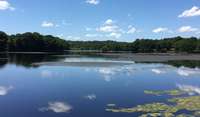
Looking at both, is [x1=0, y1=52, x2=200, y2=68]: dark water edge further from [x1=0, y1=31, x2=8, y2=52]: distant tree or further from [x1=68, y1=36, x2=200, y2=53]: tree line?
[x1=68, y1=36, x2=200, y2=53]: tree line

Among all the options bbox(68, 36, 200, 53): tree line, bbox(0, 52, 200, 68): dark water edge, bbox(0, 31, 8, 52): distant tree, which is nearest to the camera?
bbox(0, 52, 200, 68): dark water edge

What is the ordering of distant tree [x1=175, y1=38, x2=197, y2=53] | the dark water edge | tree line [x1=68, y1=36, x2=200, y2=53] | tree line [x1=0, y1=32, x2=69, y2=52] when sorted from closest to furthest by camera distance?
the dark water edge, tree line [x1=0, y1=32, x2=69, y2=52], distant tree [x1=175, y1=38, x2=197, y2=53], tree line [x1=68, y1=36, x2=200, y2=53]

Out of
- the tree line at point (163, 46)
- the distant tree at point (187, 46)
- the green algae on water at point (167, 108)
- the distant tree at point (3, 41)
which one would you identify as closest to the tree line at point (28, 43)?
the distant tree at point (3, 41)

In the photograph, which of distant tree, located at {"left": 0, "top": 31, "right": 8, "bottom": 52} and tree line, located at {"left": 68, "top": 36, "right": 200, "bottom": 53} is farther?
tree line, located at {"left": 68, "top": 36, "right": 200, "bottom": 53}

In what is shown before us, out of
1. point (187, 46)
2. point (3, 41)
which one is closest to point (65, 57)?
point (3, 41)

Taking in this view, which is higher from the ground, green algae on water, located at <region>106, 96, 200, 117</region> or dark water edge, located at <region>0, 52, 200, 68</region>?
green algae on water, located at <region>106, 96, 200, 117</region>

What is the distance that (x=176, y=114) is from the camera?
16.8 m

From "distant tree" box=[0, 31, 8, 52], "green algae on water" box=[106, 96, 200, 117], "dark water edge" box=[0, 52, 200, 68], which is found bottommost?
"dark water edge" box=[0, 52, 200, 68]

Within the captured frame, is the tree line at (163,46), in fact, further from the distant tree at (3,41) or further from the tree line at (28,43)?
the distant tree at (3,41)

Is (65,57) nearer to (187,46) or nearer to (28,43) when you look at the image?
(28,43)

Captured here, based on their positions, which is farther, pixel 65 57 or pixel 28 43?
pixel 28 43

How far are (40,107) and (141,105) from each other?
5.34 metres

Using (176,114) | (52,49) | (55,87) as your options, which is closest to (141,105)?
(176,114)

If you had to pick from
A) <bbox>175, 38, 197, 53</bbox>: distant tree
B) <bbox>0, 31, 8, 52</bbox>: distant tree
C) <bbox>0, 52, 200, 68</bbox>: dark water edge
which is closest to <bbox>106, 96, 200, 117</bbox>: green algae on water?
<bbox>0, 52, 200, 68</bbox>: dark water edge
